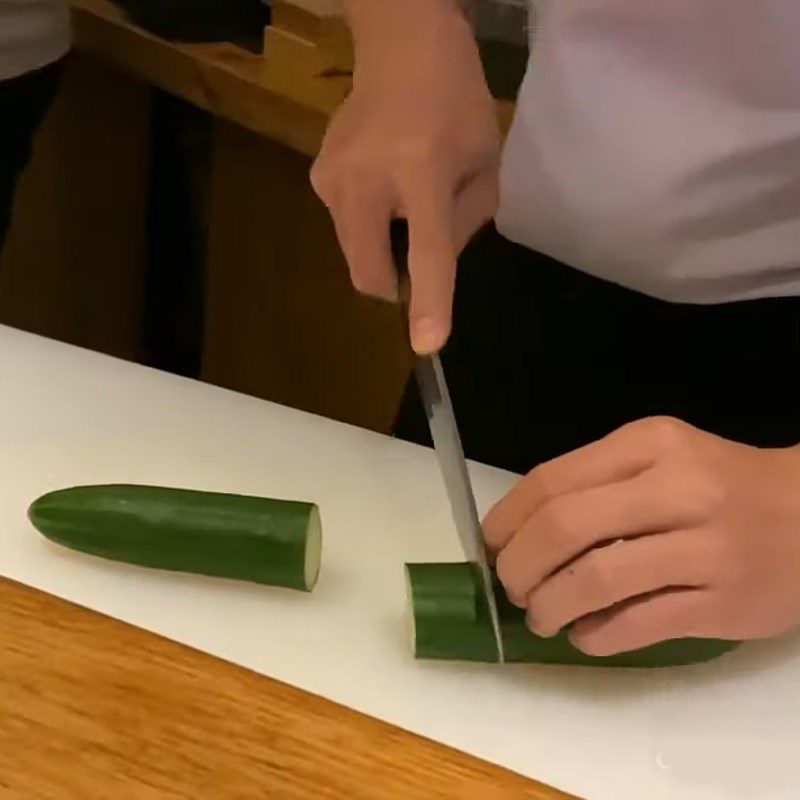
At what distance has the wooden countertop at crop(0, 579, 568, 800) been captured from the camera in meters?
0.50

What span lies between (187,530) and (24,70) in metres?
0.58

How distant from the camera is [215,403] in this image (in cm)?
71

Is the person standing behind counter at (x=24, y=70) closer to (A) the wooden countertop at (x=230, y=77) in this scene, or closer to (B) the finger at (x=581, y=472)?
(A) the wooden countertop at (x=230, y=77)

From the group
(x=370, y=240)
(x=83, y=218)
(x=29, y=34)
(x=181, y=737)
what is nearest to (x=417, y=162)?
(x=370, y=240)

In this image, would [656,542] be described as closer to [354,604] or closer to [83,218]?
[354,604]

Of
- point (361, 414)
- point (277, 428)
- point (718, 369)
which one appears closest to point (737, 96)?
point (718, 369)

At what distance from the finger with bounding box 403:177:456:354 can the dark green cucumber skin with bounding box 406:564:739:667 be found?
0.10 m

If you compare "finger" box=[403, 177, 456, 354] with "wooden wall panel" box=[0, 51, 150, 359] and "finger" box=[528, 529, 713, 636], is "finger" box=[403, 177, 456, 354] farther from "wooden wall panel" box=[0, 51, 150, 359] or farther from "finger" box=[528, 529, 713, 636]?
"wooden wall panel" box=[0, 51, 150, 359]

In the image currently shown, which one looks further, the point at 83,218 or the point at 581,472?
the point at 83,218

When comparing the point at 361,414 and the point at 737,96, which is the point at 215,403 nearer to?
the point at 737,96

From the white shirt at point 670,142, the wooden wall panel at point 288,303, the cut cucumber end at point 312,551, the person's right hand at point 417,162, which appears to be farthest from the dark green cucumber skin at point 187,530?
the wooden wall panel at point 288,303

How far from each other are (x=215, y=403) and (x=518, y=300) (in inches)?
7.7

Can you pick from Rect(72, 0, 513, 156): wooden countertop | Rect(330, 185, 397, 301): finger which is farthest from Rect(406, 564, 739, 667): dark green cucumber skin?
Rect(72, 0, 513, 156): wooden countertop

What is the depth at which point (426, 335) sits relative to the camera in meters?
0.57
